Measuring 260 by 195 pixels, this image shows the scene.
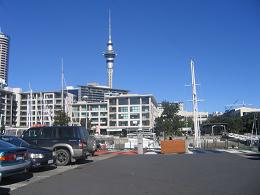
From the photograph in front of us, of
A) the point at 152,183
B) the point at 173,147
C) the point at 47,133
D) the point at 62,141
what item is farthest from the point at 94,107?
the point at 152,183

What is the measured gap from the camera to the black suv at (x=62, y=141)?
65.0ft

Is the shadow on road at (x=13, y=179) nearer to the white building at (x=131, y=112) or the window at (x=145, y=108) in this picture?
the white building at (x=131, y=112)

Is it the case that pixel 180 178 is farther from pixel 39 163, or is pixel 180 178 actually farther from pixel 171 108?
pixel 171 108

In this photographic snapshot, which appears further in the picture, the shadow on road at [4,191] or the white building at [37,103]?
the white building at [37,103]

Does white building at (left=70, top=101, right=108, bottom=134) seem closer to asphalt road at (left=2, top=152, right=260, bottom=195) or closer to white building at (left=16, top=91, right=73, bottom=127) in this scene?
white building at (left=16, top=91, right=73, bottom=127)

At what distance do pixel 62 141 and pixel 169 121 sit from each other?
108938 millimetres

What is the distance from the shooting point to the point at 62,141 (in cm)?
1994

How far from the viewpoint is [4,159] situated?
1205 cm

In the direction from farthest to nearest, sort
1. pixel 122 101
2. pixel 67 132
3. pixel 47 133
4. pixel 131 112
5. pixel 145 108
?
pixel 122 101
pixel 131 112
pixel 145 108
pixel 47 133
pixel 67 132

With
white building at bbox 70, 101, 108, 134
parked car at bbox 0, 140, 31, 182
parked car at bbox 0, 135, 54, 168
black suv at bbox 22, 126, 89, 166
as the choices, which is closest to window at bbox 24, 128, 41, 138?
black suv at bbox 22, 126, 89, 166

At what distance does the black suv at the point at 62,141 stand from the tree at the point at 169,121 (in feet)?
345

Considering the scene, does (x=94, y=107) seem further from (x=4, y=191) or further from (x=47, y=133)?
(x=4, y=191)

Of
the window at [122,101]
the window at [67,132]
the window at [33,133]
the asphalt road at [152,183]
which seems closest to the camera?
the asphalt road at [152,183]

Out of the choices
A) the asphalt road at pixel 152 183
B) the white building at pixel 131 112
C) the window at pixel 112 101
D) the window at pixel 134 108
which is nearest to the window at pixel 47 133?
the asphalt road at pixel 152 183
